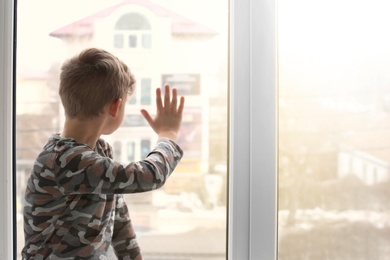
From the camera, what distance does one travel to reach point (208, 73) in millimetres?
1448

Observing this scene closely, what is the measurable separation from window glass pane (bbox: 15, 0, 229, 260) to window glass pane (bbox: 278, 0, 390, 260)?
6.1 inches

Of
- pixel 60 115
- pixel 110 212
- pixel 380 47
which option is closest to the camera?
pixel 110 212

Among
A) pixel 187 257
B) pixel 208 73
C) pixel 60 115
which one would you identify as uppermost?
pixel 208 73

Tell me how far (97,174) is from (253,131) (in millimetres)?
419

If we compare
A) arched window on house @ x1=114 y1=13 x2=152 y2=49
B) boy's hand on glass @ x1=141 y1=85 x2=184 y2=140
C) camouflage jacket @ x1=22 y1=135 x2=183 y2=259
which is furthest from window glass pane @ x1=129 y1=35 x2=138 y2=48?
camouflage jacket @ x1=22 y1=135 x2=183 y2=259

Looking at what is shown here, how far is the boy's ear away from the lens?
1.20m

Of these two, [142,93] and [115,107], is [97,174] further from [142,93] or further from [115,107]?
[142,93]

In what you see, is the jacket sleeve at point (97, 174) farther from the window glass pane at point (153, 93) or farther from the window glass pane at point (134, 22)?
the window glass pane at point (134, 22)

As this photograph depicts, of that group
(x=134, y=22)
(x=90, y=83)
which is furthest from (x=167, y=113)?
(x=134, y=22)

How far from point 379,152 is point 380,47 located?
240 mm

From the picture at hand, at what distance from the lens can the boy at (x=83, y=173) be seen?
115 centimetres

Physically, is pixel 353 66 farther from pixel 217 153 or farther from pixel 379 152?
pixel 217 153

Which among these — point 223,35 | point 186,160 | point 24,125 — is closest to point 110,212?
point 186,160

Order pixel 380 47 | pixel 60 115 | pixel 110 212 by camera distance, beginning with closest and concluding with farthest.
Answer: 1. pixel 110 212
2. pixel 380 47
3. pixel 60 115
